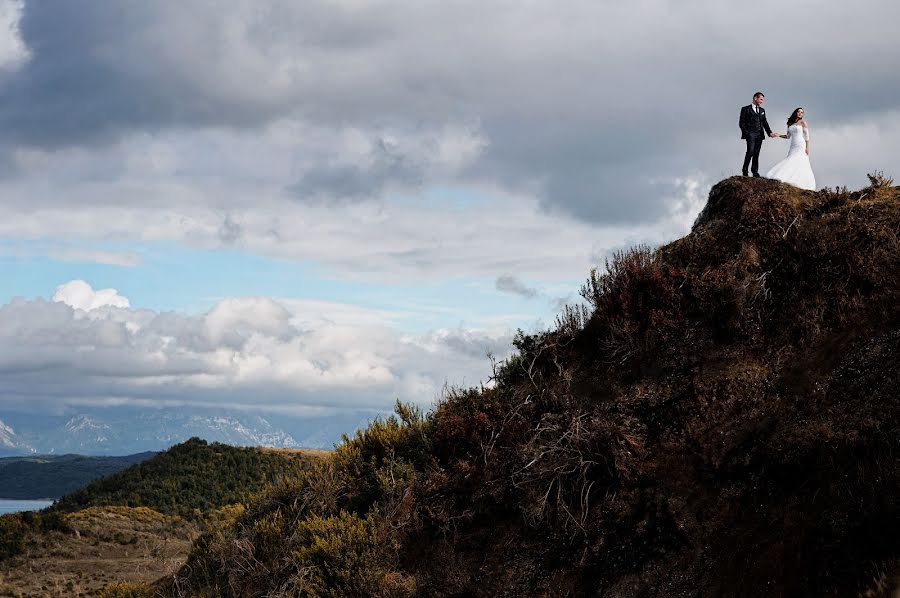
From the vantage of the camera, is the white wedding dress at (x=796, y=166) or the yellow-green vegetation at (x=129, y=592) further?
the yellow-green vegetation at (x=129, y=592)

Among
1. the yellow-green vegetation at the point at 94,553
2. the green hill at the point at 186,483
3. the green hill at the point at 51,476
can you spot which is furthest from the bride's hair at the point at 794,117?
the green hill at the point at 51,476

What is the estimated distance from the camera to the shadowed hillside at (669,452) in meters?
9.64

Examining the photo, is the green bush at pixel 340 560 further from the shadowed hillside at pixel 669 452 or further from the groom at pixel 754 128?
the groom at pixel 754 128

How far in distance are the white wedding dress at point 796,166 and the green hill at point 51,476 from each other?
497 feet

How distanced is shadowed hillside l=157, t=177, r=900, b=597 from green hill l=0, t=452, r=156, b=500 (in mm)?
149368

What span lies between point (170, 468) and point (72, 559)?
83.0 ft

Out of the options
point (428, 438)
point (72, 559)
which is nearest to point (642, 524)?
point (428, 438)

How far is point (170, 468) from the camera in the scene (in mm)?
62125

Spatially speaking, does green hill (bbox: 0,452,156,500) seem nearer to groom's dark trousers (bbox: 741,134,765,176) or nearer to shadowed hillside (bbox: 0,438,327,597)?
shadowed hillside (bbox: 0,438,327,597)

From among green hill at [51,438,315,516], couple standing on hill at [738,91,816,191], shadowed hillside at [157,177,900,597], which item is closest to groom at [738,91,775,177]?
couple standing on hill at [738,91,816,191]

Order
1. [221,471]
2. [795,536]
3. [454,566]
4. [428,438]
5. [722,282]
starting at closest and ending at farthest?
1. [795,536]
2. [454,566]
3. [722,282]
4. [428,438]
5. [221,471]

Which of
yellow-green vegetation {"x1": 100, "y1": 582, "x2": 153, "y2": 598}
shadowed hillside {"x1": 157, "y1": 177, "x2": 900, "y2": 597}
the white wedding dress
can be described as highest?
the white wedding dress

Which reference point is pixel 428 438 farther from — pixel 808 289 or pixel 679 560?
pixel 808 289

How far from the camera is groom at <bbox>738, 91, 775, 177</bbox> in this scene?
19.7 metres
